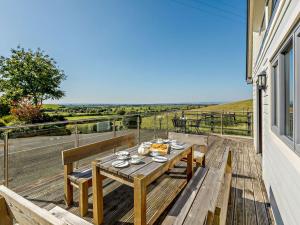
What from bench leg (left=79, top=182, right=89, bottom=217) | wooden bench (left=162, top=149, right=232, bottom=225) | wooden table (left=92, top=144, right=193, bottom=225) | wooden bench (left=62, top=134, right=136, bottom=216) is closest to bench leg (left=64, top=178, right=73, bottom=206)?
wooden bench (left=62, top=134, right=136, bottom=216)

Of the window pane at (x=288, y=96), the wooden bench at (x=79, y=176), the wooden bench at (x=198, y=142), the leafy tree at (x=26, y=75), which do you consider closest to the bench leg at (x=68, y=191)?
the wooden bench at (x=79, y=176)

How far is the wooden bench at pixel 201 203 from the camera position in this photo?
4.49 feet

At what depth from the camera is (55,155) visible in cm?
403

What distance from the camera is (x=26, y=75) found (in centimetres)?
1548

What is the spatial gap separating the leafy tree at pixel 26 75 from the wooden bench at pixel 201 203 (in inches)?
669

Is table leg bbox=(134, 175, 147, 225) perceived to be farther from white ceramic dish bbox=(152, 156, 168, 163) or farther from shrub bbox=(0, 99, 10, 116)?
shrub bbox=(0, 99, 10, 116)

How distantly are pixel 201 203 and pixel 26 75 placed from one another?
18.4 meters

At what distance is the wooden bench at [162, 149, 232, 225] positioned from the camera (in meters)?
1.37

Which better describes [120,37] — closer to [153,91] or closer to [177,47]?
[177,47]

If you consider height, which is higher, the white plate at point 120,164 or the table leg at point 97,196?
the white plate at point 120,164

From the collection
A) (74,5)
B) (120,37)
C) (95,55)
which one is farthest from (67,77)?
(74,5)

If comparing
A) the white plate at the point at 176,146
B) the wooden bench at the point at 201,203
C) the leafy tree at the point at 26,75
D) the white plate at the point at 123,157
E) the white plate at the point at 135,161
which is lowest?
the wooden bench at the point at 201,203

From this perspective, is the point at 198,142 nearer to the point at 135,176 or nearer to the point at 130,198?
the point at 130,198

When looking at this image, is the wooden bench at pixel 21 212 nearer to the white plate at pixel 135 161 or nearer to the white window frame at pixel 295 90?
the white plate at pixel 135 161
